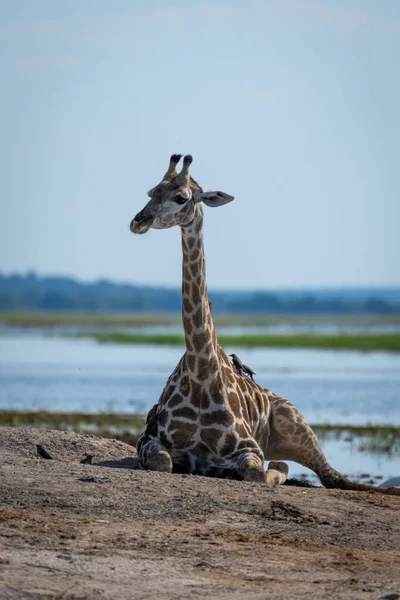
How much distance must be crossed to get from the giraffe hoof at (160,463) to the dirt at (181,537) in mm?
275

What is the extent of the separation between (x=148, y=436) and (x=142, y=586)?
402 centimetres

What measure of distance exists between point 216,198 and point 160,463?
233 centimetres

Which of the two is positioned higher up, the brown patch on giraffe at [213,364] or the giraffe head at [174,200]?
the giraffe head at [174,200]

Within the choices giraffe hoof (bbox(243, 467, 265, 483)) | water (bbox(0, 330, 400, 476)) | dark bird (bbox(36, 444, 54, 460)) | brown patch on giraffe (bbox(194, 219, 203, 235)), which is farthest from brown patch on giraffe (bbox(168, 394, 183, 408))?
water (bbox(0, 330, 400, 476))

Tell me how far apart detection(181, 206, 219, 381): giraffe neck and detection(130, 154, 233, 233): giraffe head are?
13 cm

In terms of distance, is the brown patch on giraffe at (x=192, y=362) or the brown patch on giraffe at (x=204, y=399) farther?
the brown patch on giraffe at (x=192, y=362)

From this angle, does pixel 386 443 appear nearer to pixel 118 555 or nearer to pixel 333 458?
pixel 333 458

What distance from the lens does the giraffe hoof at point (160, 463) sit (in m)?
11.1

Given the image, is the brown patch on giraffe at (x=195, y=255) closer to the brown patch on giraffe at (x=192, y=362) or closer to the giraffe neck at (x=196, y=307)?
the giraffe neck at (x=196, y=307)

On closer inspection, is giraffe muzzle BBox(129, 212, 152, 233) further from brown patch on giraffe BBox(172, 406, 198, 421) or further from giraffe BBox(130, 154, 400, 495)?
brown patch on giraffe BBox(172, 406, 198, 421)

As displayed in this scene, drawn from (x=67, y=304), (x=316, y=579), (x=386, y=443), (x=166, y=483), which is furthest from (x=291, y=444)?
(x=67, y=304)

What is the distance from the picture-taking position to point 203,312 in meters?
11.5

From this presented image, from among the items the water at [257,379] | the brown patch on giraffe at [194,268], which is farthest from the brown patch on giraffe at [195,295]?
the water at [257,379]

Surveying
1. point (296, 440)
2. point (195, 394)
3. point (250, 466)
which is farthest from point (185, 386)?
point (296, 440)
